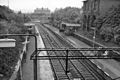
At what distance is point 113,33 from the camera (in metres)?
21.2

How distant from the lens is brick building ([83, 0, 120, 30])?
29141mm

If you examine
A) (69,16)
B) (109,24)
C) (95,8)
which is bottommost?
(109,24)

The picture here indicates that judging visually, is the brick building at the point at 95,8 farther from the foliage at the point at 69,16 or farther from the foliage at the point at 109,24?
the foliage at the point at 69,16

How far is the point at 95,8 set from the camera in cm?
3145

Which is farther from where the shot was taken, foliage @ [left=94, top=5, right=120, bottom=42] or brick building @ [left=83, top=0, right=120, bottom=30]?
brick building @ [left=83, top=0, right=120, bottom=30]

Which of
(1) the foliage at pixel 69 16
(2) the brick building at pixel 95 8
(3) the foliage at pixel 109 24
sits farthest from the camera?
(1) the foliage at pixel 69 16

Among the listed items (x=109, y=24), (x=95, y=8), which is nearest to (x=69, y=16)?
(x=95, y=8)

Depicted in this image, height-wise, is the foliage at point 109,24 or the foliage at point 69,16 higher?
the foliage at point 69,16

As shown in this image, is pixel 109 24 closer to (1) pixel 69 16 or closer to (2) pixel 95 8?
(2) pixel 95 8

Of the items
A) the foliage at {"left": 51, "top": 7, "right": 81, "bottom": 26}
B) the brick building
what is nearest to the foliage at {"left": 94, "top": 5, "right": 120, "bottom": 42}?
the brick building

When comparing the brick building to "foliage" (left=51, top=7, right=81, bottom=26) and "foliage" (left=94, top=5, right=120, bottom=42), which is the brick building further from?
"foliage" (left=51, top=7, right=81, bottom=26)

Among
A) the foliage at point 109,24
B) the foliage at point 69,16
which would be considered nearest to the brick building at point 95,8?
the foliage at point 109,24

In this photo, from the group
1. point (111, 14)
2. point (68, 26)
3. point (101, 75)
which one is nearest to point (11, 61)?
point (101, 75)

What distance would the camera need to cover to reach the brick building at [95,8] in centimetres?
2914
